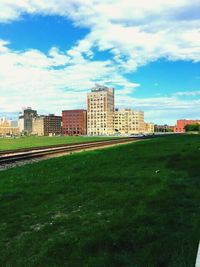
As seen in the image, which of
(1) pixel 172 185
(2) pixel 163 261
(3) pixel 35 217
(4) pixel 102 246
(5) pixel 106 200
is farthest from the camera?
(1) pixel 172 185

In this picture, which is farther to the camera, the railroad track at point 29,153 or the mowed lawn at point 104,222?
the railroad track at point 29,153

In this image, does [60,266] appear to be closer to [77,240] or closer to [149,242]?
[77,240]

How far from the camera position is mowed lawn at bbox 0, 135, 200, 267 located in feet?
21.9

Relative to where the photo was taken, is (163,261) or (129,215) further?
(129,215)

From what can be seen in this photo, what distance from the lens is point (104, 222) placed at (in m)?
8.57

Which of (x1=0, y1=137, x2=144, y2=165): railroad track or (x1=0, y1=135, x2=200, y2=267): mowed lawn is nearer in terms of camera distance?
(x1=0, y1=135, x2=200, y2=267): mowed lawn

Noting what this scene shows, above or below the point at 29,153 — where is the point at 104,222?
above

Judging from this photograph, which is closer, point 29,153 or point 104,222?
point 104,222

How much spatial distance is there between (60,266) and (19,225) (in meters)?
2.84

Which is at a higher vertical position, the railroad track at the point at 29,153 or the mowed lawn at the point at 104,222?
the mowed lawn at the point at 104,222

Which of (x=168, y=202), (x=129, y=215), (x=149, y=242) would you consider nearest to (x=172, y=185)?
(x=168, y=202)

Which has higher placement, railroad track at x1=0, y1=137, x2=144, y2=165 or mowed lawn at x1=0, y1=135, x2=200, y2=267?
mowed lawn at x1=0, y1=135, x2=200, y2=267

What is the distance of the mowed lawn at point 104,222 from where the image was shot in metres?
6.66

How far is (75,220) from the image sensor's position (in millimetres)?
8945
